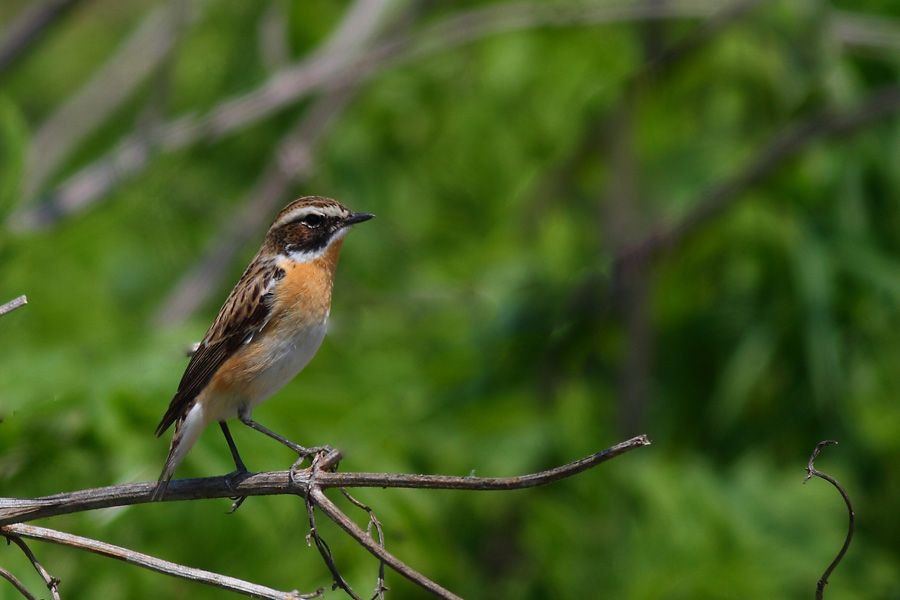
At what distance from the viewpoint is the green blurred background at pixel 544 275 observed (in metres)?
7.41

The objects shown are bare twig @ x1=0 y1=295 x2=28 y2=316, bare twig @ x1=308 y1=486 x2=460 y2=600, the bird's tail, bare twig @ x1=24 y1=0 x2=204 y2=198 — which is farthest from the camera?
bare twig @ x1=24 y1=0 x2=204 y2=198

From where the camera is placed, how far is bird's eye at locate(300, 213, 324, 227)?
16.5 ft

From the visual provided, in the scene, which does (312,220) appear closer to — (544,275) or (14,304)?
(14,304)

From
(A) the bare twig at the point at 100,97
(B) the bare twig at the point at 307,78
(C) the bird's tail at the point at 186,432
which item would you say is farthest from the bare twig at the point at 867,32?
(C) the bird's tail at the point at 186,432

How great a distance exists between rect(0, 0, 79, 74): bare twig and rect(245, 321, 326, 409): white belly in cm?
455

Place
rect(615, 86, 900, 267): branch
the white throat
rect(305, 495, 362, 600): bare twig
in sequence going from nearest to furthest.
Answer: rect(305, 495, 362, 600): bare twig < the white throat < rect(615, 86, 900, 267): branch

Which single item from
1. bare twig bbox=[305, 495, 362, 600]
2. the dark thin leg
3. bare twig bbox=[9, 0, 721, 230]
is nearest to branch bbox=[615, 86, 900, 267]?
bare twig bbox=[9, 0, 721, 230]

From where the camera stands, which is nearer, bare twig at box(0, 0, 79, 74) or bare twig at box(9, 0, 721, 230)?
bare twig at box(0, 0, 79, 74)

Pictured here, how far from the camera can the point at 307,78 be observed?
9.38 m

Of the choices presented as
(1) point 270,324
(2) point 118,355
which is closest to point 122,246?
(2) point 118,355

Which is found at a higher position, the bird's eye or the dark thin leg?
the bird's eye

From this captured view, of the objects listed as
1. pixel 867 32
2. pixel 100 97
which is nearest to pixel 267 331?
pixel 100 97

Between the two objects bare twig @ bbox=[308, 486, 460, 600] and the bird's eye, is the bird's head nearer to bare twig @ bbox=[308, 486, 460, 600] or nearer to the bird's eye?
the bird's eye

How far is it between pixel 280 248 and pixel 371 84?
6.19 metres
